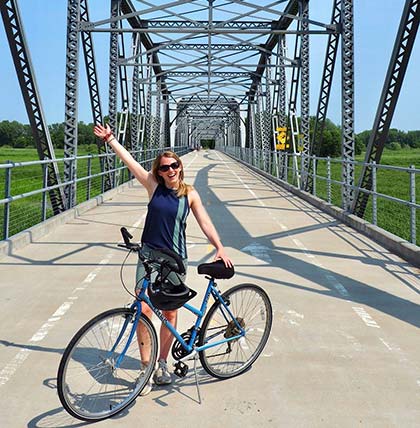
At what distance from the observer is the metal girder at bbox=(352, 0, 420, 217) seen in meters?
10.1

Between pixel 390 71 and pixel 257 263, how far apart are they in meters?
5.40

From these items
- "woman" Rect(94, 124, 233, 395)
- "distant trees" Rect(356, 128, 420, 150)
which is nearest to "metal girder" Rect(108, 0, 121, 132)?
"woman" Rect(94, 124, 233, 395)

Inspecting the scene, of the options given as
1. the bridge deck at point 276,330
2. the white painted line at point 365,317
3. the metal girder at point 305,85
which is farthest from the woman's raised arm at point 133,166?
the metal girder at point 305,85

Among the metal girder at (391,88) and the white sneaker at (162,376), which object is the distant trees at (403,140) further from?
the white sneaker at (162,376)

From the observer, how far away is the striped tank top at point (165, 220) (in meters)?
3.62

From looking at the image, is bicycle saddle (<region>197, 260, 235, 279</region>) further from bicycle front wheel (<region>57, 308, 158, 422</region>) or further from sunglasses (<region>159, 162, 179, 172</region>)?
sunglasses (<region>159, 162, 179, 172</region>)

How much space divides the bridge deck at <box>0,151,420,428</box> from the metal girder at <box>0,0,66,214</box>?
2.93m

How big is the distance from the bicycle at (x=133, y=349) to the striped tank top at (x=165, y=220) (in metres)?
0.14

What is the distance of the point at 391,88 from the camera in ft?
35.8

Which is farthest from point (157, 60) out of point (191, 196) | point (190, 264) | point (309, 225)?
point (191, 196)

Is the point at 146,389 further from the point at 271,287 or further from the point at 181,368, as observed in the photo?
the point at 271,287

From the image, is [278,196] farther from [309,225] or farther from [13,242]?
[13,242]

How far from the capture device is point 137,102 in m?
30.1

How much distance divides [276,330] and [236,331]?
107 centimetres
